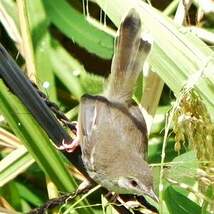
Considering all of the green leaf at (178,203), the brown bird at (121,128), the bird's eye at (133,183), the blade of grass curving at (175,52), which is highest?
the blade of grass curving at (175,52)

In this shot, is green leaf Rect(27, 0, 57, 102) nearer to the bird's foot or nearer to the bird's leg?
the bird's leg

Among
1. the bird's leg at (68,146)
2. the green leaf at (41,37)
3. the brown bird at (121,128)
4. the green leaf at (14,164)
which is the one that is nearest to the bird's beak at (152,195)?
the brown bird at (121,128)

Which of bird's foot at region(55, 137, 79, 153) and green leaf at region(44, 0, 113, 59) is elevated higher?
green leaf at region(44, 0, 113, 59)

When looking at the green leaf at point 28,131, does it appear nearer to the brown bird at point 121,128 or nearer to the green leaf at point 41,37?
the brown bird at point 121,128

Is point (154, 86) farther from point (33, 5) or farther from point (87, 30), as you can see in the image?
point (33, 5)

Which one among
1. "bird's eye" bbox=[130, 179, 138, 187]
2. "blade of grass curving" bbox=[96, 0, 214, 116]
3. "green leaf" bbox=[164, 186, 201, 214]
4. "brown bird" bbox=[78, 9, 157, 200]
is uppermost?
"blade of grass curving" bbox=[96, 0, 214, 116]

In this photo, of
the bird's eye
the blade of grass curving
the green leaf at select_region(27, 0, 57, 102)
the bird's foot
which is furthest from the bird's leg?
the green leaf at select_region(27, 0, 57, 102)

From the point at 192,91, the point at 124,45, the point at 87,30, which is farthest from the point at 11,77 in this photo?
the point at 87,30

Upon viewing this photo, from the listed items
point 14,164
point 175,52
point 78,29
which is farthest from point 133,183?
point 78,29
